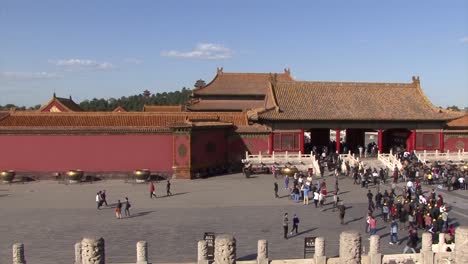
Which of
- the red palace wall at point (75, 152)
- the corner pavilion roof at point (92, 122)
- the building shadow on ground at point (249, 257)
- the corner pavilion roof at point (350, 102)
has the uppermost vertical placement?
the corner pavilion roof at point (350, 102)

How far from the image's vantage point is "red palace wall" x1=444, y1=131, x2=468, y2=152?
42438mm

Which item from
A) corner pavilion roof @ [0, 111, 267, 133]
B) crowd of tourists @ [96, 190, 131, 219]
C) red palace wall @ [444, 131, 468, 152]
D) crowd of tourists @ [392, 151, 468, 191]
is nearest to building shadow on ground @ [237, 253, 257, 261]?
crowd of tourists @ [96, 190, 131, 219]

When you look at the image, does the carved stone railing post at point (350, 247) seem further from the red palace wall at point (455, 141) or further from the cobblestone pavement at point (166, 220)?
the red palace wall at point (455, 141)

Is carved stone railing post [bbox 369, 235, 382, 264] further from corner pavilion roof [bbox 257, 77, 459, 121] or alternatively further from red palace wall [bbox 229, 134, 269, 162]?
red palace wall [bbox 229, 134, 269, 162]

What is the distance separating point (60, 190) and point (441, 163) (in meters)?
28.7

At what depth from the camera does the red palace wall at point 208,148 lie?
35.6 metres

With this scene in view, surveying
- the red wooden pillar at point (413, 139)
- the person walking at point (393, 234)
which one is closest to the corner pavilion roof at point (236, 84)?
the red wooden pillar at point (413, 139)

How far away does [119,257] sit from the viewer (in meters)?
16.4

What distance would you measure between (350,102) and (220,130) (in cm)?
1233

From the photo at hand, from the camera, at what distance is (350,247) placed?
43.2 feet

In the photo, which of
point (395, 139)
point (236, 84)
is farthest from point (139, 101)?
point (395, 139)

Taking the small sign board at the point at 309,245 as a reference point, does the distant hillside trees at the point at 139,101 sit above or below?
above

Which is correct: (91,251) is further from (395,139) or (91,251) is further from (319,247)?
(395,139)

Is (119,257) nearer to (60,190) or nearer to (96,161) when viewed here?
(60,190)
